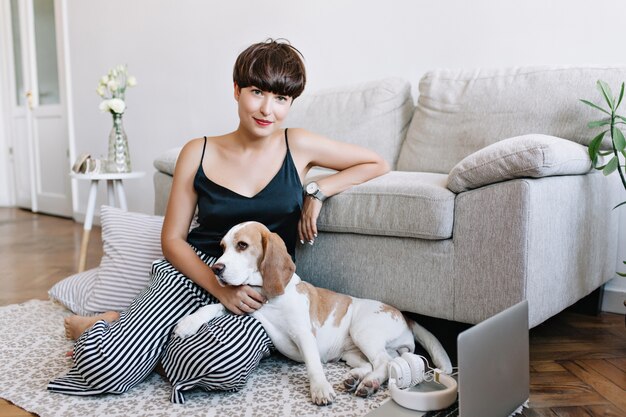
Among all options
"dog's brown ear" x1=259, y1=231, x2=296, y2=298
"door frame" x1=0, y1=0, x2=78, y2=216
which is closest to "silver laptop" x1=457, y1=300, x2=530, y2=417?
"dog's brown ear" x1=259, y1=231, x2=296, y2=298

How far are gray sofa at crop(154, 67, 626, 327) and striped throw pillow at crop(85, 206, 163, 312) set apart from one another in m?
0.41

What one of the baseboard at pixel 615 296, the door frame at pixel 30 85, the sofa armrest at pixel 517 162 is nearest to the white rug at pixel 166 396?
the sofa armrest at pixel 517 162

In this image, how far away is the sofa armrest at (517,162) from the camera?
1.55 m

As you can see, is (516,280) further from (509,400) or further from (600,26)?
(600,26)

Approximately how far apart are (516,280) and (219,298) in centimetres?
81

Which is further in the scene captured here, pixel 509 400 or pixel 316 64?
pixel 316 64

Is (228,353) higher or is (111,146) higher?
(111,146)

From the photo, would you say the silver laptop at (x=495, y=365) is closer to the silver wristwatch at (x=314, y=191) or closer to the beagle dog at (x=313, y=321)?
the beagle dog at (x=313, y=321)

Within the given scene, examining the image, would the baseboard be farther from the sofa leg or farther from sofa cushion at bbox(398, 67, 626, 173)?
sofa cushion at bbox(398, 67, 626, 173)

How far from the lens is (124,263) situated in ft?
6.97

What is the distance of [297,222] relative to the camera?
6.11ft

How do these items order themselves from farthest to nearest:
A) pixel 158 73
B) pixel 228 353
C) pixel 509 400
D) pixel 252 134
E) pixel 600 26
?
pixel 158 73 → pixel 600 26 → pixel 252 134 → pixel 228 353 → pixel 509 400

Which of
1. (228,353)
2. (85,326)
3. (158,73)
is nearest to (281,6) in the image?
(158,73)

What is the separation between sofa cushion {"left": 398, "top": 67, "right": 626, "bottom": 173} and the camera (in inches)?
79.1
